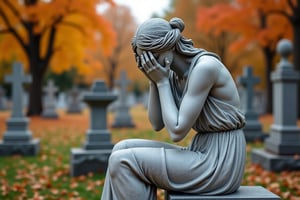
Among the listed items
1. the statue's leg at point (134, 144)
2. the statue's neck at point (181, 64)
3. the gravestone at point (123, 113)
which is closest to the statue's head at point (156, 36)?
the statue's neck at point (181, 64)

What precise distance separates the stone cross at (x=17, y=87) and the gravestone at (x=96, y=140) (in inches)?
104

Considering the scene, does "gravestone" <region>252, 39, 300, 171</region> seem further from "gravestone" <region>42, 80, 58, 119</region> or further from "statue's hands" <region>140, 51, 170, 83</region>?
"gravestone" <region>42, 80, 58, 119</region>

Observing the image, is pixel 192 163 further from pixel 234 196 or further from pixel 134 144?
pixel 134 144

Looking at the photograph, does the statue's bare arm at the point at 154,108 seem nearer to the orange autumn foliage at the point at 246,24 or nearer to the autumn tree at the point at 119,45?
the orange autumn foliage at the point at 246,24

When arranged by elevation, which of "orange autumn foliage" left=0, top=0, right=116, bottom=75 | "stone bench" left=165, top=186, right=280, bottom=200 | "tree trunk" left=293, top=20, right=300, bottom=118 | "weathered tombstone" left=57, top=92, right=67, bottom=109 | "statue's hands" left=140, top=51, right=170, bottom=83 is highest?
"orange autumn foliage" left=0, top=0, right=116, bottom=75

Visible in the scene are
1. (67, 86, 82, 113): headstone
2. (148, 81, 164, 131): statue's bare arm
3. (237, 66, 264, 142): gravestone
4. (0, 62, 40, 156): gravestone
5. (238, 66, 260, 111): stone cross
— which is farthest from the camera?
(67, 86, 82, 113): headstone

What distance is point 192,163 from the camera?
2.64 m

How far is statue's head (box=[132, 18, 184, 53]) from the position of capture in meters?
2.70

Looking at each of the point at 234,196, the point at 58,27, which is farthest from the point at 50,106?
the point at 234,196

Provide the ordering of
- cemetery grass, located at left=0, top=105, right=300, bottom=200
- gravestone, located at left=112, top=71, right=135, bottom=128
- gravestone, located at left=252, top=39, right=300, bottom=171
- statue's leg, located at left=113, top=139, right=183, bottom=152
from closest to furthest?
statue's leg, located at left=113, top=139, right=183, bottom=152, cemetery grass, located at left=0, top=105, right=300, bottom=200, gravestone, located at left=252, top=39, right=300, bottom=171, gravestone, located at left=112, top=71, right=135, bottom=128

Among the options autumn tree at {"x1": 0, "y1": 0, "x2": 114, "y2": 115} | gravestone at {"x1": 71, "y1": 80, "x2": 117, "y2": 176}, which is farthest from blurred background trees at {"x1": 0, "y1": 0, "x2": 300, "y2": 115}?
gravestone at {"x1": 71, "y1": 80, "x2": 117, "y2": 176}

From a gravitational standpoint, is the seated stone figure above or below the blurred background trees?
below

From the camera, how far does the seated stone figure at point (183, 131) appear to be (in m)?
2.58

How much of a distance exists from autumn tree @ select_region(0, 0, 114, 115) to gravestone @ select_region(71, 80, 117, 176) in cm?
1092
